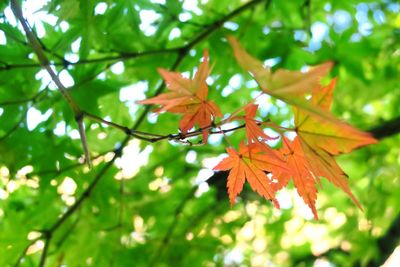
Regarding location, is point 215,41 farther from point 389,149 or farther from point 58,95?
point 389,149

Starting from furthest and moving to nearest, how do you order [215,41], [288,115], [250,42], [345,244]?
[345,244]
[288,115]
[250,42]
[215,41]

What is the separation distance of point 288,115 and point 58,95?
0.93 metres

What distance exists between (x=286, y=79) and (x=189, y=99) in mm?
163

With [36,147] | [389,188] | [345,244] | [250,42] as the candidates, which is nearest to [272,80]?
[36,147]

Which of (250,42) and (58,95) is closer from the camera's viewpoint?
(58,95)

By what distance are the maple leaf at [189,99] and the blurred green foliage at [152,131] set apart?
0.73 ft

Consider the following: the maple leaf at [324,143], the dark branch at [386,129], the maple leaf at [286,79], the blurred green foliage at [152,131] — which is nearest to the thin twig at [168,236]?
the blurred green foliage at [152,131]

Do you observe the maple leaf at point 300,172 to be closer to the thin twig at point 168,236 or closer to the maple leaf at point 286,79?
the maple leaf at point 286,79

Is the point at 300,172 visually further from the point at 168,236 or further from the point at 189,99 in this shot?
the point at 168,236

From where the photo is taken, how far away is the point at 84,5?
76 cm

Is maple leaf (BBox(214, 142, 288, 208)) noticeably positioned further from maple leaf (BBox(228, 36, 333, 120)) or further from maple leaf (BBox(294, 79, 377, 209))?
maple leaf (BBox(228, 36, 333, 120))

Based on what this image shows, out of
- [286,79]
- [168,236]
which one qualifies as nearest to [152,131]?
[168,236]

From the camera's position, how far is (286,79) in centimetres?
47

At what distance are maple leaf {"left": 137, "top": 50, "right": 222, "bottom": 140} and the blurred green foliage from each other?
0.73 feet
